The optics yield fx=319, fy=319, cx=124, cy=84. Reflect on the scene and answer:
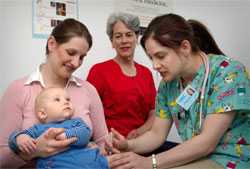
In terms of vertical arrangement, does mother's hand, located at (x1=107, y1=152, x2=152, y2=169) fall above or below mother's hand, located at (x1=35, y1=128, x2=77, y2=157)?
below

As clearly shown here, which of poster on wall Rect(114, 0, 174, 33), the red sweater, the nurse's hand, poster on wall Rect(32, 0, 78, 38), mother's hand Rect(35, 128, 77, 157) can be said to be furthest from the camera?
poster on wall Rect(114, 0, 174, 33)

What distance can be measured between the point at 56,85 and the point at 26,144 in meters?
0.37

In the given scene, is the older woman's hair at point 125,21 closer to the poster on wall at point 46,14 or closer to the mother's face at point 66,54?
the poster on wall at point 46,14

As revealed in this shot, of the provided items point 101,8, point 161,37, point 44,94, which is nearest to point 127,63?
point 101,8

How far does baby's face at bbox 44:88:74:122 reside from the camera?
1289mm

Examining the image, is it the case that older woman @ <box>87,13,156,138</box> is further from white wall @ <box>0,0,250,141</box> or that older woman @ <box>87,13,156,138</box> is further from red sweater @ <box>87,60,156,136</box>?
white wall @ <box>0,0,250,141</box>

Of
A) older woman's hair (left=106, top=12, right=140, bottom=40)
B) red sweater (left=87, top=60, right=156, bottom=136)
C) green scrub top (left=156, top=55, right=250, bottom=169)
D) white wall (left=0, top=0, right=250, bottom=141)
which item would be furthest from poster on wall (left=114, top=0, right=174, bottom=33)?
green scrub top (left=156, top=55, right=250, bottom=169)

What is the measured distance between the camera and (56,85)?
4.91 ft

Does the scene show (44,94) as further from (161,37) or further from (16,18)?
(16,18)

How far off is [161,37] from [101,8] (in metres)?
1.19

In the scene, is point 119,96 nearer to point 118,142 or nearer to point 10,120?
point 118,142

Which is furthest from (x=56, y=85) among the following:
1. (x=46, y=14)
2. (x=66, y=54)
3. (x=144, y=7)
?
(x=144, y=7)

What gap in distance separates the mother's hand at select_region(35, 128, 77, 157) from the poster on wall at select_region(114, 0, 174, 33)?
155 centimetres

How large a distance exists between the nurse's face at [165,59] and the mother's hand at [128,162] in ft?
1.32
